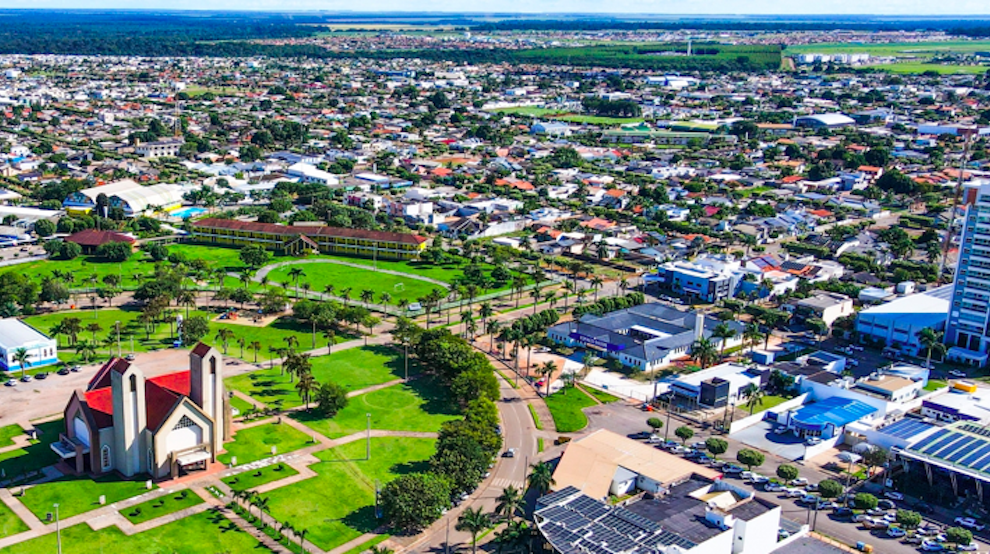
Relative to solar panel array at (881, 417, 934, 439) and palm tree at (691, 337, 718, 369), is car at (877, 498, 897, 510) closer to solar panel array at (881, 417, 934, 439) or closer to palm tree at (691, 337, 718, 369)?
solar panel array at (881, 417, 934, 439)

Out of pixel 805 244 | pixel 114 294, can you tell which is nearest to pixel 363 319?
pixel 114 294

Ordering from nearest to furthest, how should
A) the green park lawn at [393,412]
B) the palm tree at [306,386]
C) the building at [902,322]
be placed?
the green park lawn at [393,412] < the palm tree at [306,386] < the building at [902,322]

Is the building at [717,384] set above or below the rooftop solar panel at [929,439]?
below

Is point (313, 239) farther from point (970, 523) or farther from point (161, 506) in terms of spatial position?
point (970, 523)

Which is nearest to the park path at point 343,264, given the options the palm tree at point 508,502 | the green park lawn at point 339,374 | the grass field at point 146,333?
the grass field at point 146,333

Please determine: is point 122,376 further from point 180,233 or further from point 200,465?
point 180,233

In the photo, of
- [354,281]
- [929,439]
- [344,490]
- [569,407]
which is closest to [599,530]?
[344,490]

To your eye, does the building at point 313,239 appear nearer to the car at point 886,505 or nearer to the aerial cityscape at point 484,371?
the aerial cityscape at point 484,371
